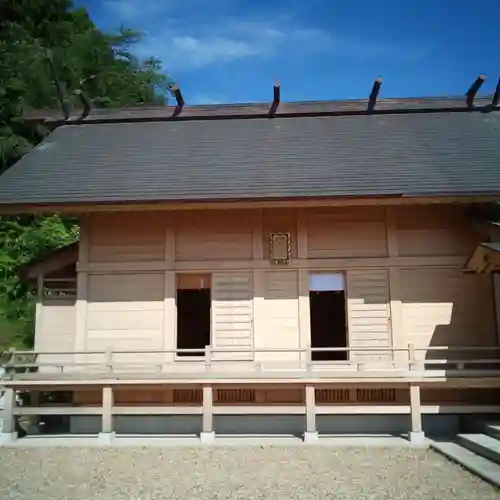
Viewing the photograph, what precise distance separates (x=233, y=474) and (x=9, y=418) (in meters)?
4.36

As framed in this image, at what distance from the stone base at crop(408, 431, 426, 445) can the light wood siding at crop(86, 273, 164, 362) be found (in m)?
4.31

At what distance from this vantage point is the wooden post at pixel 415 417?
329 inches

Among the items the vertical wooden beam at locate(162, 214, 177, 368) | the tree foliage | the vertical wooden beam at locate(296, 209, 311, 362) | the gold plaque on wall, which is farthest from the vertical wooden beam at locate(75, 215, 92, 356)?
the tree foliage

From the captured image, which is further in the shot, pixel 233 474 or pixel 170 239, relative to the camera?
pixel 170 239

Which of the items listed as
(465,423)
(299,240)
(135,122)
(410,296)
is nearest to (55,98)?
(135,122)

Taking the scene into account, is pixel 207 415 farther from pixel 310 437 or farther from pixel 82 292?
pixel 82 292

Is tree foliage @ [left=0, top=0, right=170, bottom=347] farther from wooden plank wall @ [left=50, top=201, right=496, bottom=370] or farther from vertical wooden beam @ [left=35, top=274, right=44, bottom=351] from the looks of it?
wooden plank wall @ [left=50, top=201, right=496, bottom=370]

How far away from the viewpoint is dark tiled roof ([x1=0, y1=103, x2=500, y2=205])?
9383mm

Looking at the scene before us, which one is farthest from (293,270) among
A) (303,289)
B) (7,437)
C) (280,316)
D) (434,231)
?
(7,437)

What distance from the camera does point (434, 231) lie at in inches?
380

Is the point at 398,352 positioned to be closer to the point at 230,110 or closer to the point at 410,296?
the point at 410,296

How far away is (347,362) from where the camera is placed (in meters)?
9.02

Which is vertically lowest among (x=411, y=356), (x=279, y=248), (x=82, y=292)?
(x=411, y=356)

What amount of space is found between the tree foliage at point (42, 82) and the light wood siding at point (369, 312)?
10.1 metres
